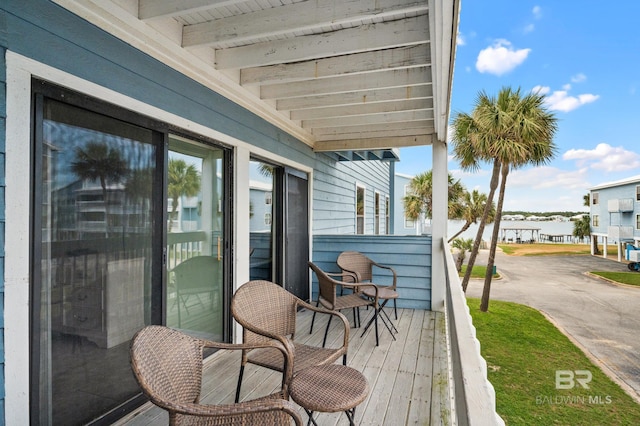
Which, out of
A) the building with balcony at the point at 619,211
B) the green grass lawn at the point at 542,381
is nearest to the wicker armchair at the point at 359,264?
the green grass lawn at the point at 542,381

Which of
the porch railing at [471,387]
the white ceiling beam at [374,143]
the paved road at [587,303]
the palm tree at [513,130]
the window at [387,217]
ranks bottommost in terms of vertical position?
the paved road at [587,303]

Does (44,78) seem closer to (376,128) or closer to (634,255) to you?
(376,128)

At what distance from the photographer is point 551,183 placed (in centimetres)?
3272

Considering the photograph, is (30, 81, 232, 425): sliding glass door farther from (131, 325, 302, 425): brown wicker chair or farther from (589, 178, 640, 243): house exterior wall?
(589, 178, 640, 243): house exterior wall

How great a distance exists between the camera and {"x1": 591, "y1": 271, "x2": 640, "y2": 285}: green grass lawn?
14.5 meters

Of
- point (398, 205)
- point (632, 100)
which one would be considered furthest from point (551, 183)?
point (398, 205)

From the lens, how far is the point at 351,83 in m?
3.06

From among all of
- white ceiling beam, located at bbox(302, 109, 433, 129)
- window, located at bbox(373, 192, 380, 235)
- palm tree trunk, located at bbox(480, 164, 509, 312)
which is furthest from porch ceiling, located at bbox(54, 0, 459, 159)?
window, located at bbox(373, 192, 380, 235)

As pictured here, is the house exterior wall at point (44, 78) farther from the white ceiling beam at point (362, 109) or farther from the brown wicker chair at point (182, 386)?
the white ceiling beam at point (362, 109)

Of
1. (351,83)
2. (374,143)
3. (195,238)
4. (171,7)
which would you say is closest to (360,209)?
(374,143)

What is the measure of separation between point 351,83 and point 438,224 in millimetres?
2475

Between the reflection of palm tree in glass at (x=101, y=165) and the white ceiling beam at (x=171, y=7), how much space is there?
2.69ft

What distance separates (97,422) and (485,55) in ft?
114

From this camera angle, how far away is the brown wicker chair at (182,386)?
117 centimetres
